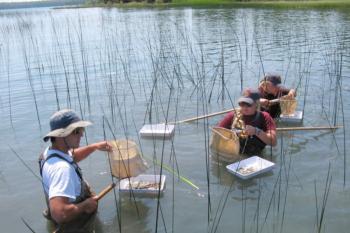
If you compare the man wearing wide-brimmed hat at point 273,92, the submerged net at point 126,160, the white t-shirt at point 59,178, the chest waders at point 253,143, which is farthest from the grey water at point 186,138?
the white t-shirt at point 59,178

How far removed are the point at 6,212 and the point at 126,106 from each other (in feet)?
15.9

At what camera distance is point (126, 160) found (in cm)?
496

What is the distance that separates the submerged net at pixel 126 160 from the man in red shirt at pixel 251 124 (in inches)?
78.8

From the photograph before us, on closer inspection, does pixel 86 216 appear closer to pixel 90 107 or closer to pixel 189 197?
pixel 189 197

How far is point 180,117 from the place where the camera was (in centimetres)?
935

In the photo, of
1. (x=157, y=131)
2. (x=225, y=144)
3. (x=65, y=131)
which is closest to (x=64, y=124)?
(x=65, y=131)

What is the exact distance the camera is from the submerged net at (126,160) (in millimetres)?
5008

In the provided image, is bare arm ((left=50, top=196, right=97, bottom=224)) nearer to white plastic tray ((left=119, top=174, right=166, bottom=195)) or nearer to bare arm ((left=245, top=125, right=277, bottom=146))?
white plastic tray ((left=119, top=174, right=166, bottom=195))

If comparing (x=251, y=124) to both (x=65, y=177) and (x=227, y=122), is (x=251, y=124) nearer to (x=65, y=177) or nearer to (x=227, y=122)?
(x=227, y=122)

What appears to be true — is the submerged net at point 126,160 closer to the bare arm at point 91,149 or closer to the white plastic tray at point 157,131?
the bare arm at point 91,149

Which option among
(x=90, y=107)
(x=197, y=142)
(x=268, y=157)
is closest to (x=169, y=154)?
(x=197, y=142)

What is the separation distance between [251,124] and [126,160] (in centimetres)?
249

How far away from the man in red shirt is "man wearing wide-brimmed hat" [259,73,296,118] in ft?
5.25

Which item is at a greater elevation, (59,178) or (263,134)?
(59,178)
